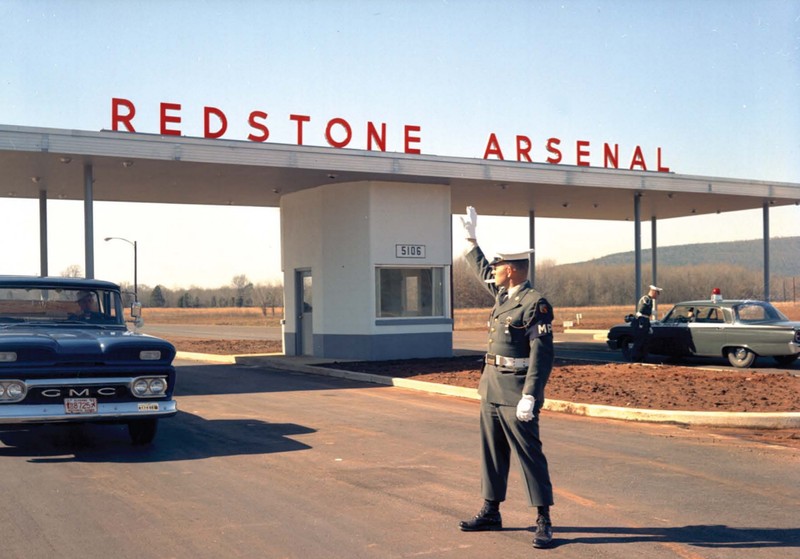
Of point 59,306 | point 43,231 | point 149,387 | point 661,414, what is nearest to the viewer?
point 149,387

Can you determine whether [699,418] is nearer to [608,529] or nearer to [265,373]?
[608,529]

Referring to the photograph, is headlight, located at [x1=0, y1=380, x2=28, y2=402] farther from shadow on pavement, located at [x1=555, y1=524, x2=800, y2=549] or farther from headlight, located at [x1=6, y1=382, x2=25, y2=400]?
shadow on pavement, located at [x1=555, y1=524, x2=800, y2=549]

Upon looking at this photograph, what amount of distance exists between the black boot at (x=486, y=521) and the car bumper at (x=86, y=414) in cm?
428

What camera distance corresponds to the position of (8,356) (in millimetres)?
8422

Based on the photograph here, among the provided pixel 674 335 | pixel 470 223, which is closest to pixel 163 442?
pixel 470 223

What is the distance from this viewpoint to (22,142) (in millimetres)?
16234

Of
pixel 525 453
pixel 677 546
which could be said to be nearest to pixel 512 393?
pixel 525 453

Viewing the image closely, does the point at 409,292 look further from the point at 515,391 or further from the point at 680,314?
the point at 515,391

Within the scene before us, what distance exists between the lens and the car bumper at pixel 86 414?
837cm

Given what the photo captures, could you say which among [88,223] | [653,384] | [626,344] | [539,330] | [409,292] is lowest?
[653,384]

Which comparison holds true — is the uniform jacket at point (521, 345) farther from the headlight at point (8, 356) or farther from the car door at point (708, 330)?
the car door at point (708, 330)

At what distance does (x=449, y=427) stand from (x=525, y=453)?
5.25 metres

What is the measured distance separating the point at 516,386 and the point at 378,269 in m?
15.1

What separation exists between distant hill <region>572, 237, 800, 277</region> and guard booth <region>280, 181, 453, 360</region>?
113351mm
